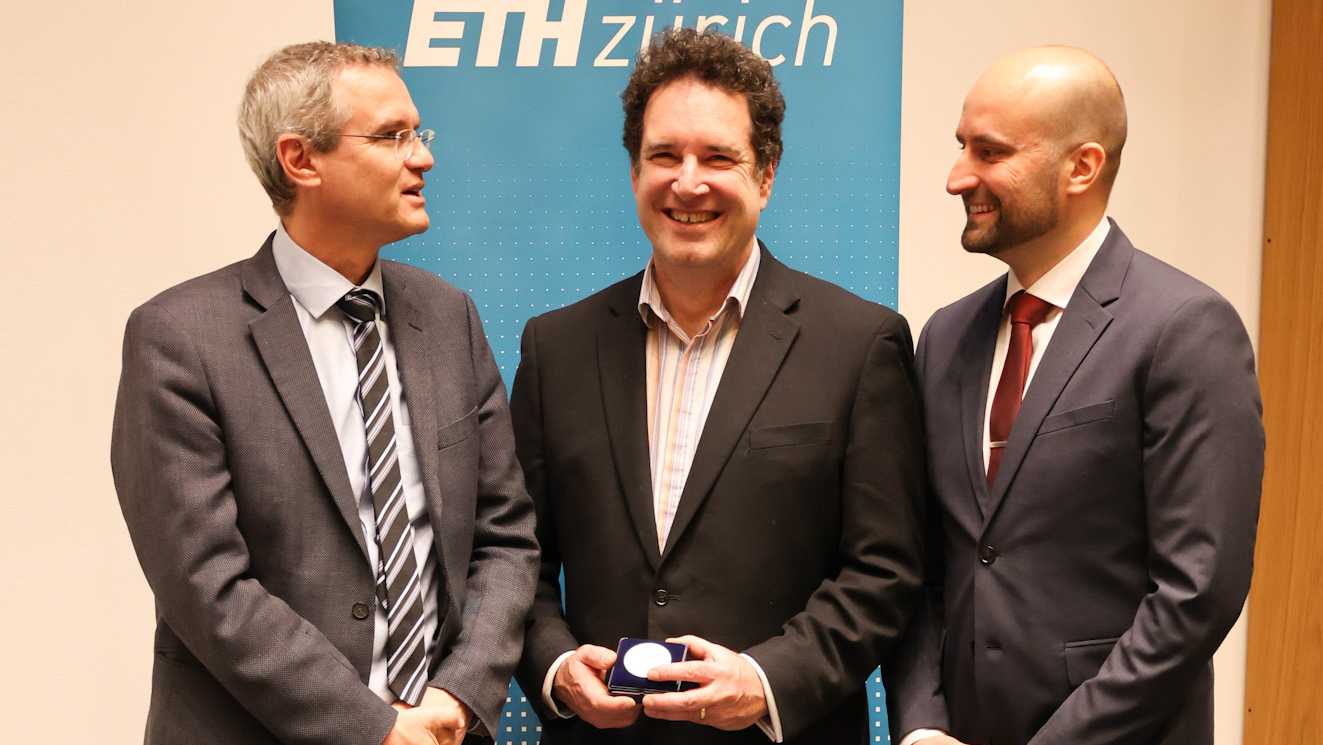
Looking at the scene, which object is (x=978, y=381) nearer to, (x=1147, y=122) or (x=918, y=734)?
(x=918, y=734)

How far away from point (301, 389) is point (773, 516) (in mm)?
876

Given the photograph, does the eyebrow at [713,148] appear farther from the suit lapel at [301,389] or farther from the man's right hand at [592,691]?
the man's right hand at [592,691]

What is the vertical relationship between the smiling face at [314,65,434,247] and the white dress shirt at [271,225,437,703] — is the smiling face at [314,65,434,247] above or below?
above

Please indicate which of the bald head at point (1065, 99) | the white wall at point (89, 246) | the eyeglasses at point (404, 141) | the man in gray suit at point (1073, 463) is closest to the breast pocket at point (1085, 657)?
the man in gray suit at point (1073, 463)

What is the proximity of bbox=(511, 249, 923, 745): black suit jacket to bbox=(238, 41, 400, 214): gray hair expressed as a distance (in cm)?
68

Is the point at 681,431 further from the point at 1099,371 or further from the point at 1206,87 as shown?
the point at 1206,87

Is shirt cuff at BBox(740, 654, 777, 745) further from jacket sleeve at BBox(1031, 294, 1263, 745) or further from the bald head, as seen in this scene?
the bald head

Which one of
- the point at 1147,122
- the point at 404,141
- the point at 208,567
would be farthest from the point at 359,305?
the point at 1147,122

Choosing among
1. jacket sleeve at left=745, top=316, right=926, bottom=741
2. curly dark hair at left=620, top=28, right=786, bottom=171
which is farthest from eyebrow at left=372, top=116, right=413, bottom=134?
jacket sleeve at left=745, top=316, right=926, bottom=741

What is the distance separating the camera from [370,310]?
2.22m

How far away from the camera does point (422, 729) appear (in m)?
2.08

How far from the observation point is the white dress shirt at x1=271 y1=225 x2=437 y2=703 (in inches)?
84.1

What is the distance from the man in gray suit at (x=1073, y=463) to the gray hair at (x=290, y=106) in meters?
1.12

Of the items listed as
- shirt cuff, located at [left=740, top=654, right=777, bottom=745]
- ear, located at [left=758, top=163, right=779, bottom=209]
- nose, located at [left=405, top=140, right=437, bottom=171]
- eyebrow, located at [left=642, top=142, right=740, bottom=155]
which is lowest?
shirt cuff, located at [left=740, top=654, right=777, bottom=745]
